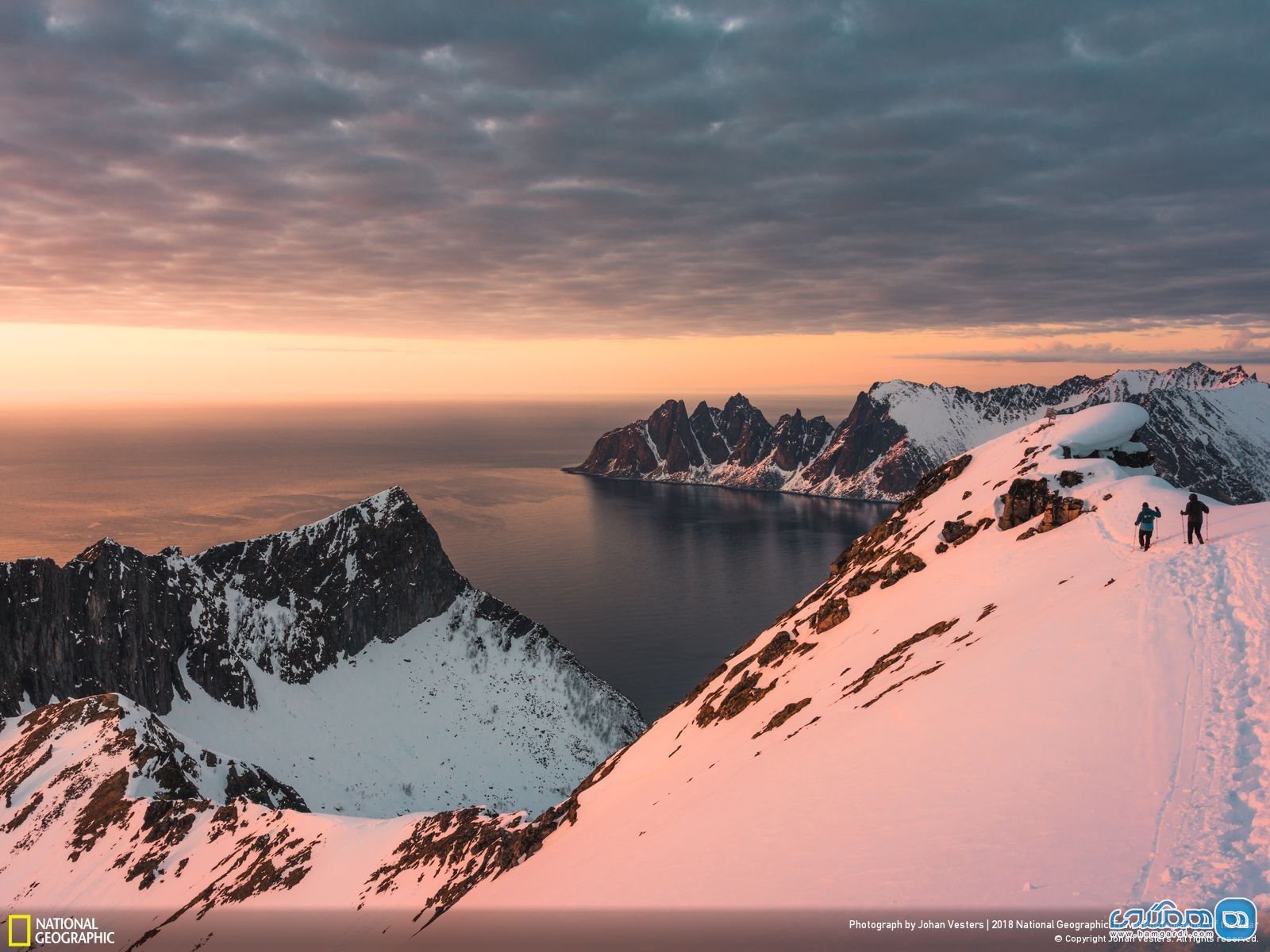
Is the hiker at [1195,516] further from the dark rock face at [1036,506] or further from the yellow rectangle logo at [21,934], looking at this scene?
the yellow rectangle logo at [21,934]

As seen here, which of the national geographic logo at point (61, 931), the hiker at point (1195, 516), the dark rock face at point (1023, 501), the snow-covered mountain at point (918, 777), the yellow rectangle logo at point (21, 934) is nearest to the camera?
the snow-covered mountain at point (918, 777)

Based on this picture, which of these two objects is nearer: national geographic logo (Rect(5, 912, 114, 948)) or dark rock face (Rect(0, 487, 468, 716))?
national geographic logo (Rect(5, 912, 114, 948))

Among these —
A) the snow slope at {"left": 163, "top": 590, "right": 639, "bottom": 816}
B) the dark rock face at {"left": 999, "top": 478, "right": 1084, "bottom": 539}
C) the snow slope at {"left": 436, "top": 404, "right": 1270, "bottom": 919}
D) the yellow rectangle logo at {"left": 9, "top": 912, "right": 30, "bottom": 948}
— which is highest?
the dark rock face at {"left": 999, "top": 478, "right": 1084, "bottom": 539}

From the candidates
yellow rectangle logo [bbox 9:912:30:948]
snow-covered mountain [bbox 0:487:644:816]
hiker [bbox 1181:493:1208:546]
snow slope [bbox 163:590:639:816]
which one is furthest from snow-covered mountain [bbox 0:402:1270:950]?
snow-covered mountain [bbox 0:487:644:816]

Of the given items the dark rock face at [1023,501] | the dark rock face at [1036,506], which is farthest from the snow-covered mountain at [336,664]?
the dark rock face at [1036,506]

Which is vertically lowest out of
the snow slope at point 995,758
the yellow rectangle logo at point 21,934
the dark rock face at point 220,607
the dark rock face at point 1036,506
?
the yellow rectangle logo at point 21,934

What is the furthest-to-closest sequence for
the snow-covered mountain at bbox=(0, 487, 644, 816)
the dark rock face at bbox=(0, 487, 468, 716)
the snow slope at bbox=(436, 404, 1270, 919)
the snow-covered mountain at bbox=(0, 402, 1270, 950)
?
the dark rock face at bbox=(0, 487, 468, 716), the snow-covered mountain at bbox=(0, 487, 644, 816), the snow-covered mountain at bbox=(0, 402, 1270, 950), the snow slope at bbox=(436, 404, 1270, 919)

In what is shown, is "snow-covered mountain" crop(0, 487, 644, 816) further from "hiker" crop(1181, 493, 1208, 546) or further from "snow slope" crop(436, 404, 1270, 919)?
"hiker" crop(1181, 493, 1208, 546)
